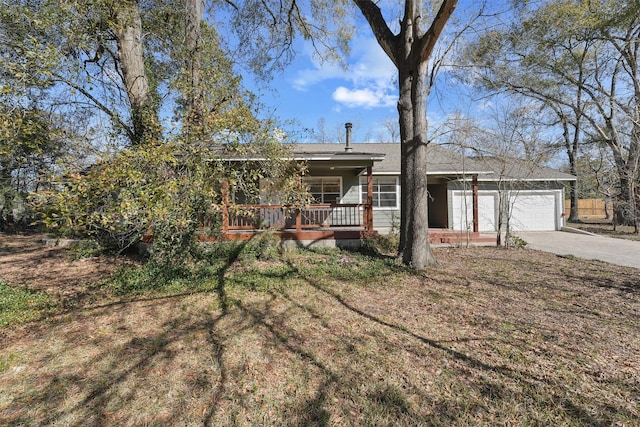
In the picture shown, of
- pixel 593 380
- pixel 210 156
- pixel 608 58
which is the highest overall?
pixel 608 58

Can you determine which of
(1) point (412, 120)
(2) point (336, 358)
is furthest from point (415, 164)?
(2) point (336, 358)

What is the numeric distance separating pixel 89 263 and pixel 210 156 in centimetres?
529

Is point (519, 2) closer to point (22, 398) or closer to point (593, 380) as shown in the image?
point (593, 380)

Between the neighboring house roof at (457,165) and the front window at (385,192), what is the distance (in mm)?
482

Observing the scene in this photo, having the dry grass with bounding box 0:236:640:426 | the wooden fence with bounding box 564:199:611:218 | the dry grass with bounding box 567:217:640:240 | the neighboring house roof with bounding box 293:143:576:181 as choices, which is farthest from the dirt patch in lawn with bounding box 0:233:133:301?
the wooden fence with bounding box 564:199:611:218

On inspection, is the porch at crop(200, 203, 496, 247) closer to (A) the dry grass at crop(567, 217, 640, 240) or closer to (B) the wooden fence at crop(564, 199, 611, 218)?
(A) the dry grass at crop(567, 217, 640, 240)

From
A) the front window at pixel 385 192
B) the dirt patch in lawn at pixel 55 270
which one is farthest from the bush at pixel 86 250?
the front window at pixel 385 192

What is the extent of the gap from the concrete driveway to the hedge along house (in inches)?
56.3

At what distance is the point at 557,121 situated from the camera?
→ 18.4 meters

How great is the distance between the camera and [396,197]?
13219mm

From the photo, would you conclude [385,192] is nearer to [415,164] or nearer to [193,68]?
[415,164]

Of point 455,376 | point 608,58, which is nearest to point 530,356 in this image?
point 455,376

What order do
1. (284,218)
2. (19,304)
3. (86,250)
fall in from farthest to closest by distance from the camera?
(284,218) → (86,250) → (19,304)

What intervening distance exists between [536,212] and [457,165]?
5681 mm
